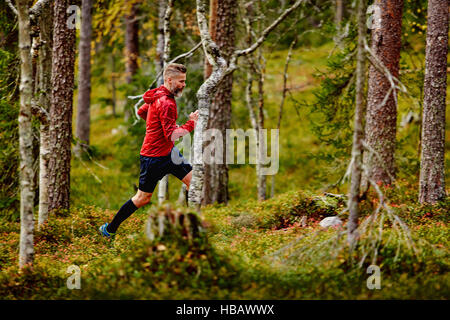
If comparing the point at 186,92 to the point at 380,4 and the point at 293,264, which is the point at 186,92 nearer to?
the point at 380,4

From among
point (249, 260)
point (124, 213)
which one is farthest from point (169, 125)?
point (249, 260)

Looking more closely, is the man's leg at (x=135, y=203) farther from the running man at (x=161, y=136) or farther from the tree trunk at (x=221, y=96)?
the tree trunk at (x=221, y=96)

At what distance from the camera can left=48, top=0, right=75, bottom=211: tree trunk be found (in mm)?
9258

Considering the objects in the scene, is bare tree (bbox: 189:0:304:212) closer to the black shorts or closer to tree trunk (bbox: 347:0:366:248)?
the black shorts

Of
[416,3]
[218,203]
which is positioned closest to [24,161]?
[218,203]

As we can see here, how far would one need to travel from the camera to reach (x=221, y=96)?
11883mm

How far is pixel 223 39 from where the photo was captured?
11.4 meters

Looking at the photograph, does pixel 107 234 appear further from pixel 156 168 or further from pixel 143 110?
pixel 143 110

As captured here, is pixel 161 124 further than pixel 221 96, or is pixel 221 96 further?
pixel 221 96

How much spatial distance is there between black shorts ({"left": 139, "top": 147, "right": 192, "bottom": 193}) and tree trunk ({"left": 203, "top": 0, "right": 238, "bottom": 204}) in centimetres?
455

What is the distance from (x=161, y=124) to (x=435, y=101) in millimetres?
5205

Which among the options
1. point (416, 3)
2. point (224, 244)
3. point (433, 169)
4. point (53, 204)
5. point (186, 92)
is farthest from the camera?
point (186, 92)

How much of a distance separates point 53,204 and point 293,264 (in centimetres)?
607

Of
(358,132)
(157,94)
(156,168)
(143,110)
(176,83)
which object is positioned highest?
(176,83)
